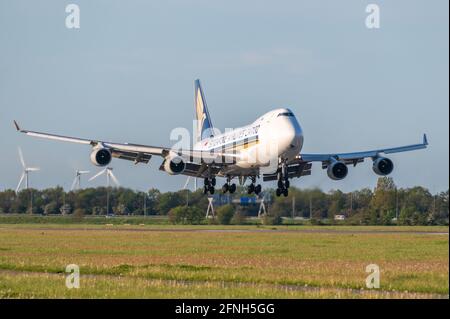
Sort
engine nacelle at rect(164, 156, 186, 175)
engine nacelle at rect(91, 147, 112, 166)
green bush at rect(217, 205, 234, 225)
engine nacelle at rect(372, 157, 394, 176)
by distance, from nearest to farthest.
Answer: engine nacelle at rect(164, 156, 186, 175)
engine nacelle at rect(91, 147, 112, 166)
engine nacelle at rect(372, 157, 394, 176)
green bush at rect(217, 205, 234, 225)

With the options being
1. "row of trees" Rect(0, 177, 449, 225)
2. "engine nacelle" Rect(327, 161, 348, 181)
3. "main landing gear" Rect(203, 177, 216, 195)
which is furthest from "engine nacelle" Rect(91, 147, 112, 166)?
"row of trees" Rect(0, 177, 449, 225)

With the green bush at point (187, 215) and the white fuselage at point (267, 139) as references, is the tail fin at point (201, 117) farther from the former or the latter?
the green bush at point (187, 215)

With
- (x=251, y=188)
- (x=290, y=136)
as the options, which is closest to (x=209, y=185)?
(x=251, y=188)

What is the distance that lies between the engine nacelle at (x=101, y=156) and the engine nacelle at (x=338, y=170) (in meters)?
17.0

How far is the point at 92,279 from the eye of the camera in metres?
35.7

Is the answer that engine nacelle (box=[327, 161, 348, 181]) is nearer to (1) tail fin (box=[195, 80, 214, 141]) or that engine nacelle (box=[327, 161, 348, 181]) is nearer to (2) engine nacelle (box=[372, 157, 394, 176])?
(2) engine nacelle (box=[372, 157, 394, 176])

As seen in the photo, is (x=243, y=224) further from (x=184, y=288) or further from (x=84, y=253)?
(x=184, y=288)

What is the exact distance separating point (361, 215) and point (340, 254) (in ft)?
185

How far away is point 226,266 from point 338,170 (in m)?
27.4

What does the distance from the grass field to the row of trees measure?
23.2 metres

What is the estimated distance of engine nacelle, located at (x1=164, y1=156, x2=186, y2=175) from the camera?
66.2 metres

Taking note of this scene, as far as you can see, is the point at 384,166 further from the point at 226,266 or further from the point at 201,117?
the point at 226,266

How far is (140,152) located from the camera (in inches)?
2672
